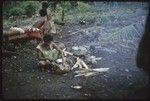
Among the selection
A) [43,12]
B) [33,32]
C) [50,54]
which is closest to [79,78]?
[50,54]

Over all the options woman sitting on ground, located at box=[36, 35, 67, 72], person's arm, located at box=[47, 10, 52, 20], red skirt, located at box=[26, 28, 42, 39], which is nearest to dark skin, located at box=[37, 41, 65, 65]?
woman sitting on ground, located at box=[36, 35, 67, 72]

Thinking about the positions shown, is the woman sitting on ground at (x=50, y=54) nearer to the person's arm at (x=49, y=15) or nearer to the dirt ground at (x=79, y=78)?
the dirt ground at (x=79, y=78)

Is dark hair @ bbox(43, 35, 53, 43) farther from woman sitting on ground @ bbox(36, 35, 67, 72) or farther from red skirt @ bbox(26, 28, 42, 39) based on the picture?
red skirt @ bbox(26, 28, 42, 39)

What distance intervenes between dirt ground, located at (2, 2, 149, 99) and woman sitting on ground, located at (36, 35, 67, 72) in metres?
0.10

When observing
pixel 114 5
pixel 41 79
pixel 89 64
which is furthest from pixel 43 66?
pixel 114 5

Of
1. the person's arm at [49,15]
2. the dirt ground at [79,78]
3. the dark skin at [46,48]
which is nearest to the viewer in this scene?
the dirt ground at [79,78]

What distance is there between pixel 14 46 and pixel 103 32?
1.43 metres

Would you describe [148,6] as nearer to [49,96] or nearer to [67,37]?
[67,37]

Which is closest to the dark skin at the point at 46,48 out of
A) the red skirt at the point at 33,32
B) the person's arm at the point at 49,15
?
the red skirt at the point at 33,32

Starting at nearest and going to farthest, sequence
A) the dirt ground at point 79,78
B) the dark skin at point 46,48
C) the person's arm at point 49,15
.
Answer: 1. the dirt ground at point 79,78
2. the person's arm at point 49,15
3. the dark skin at point 46,48

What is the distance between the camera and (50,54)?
25.2ft

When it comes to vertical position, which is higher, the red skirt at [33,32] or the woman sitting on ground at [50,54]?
the red skirt at [33,32]

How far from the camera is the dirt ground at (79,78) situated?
7.32 meters

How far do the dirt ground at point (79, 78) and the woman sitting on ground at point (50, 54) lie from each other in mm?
96
